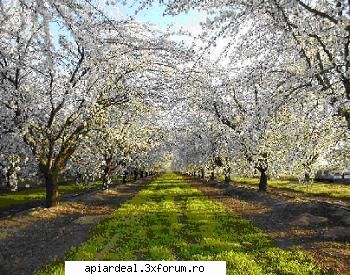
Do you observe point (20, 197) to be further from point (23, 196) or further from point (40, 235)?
point (40, 235)

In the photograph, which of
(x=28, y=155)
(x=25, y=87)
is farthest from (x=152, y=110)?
(x=28, y=155)

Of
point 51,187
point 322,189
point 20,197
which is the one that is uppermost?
point 51,187

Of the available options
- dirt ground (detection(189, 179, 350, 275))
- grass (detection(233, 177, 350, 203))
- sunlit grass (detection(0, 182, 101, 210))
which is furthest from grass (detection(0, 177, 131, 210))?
grass (detection(233, 177, 350, 203))

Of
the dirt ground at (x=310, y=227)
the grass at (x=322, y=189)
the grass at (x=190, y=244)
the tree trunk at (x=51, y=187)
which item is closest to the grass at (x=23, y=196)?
the tree trunk at (x=51, y=187)

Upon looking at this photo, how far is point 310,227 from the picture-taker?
67.7 feet

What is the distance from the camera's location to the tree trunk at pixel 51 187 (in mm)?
27438

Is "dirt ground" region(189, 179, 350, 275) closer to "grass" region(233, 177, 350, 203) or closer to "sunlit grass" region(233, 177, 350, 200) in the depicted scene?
"grass" region(233, 177, 350, 203)

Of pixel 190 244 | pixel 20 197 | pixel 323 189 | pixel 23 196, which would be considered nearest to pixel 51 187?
pixel 190 244

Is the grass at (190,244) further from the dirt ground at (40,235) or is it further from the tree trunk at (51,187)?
the tree trunk at (51,187)

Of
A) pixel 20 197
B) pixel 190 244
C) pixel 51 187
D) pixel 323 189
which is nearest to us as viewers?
pixel 190 244

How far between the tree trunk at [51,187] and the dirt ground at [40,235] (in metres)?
0.59

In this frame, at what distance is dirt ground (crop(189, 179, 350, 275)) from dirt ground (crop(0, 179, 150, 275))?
8335 millimetres

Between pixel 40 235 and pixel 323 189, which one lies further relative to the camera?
pixel 323 189

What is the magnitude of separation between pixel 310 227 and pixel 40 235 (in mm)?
12232
